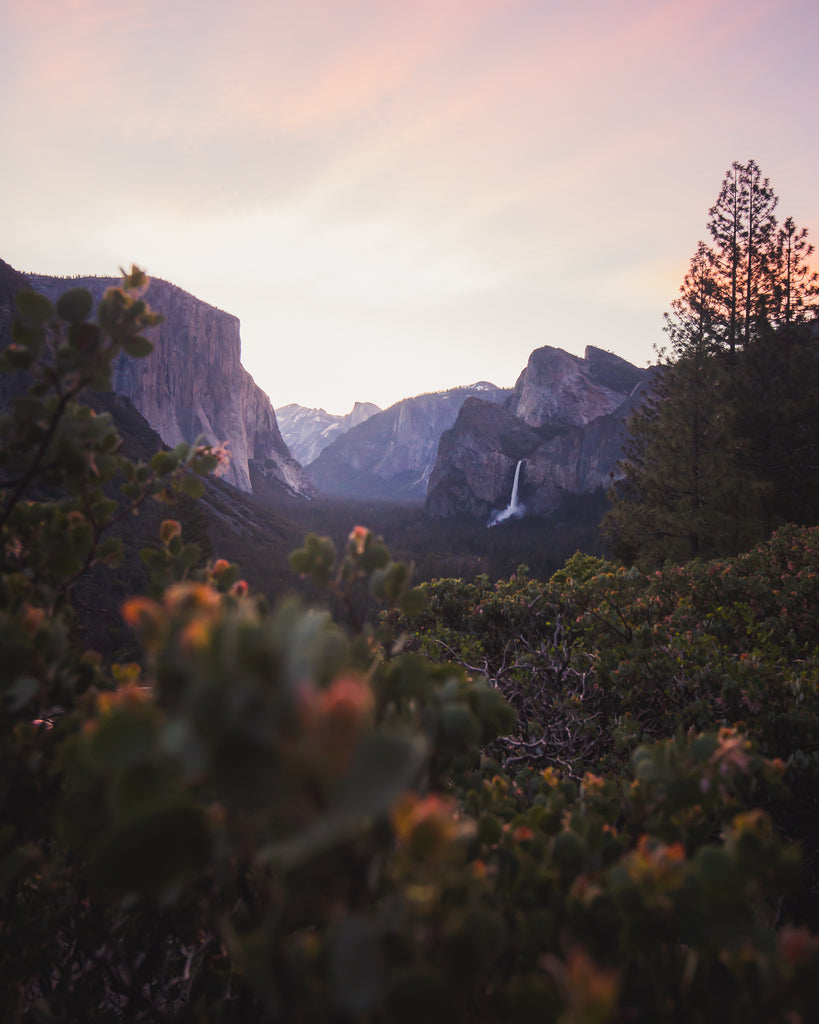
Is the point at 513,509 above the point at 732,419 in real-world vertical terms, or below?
below

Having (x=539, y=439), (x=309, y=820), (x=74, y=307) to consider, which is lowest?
(x=309, y=820)

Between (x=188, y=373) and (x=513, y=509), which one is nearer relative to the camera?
(x=188, y=373)

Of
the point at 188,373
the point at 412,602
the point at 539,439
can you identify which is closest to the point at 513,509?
the point at 539,439

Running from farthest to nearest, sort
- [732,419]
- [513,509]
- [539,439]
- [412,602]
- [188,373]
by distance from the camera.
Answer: [539,439], [513,509], [188,373], [732,419], [412,602]

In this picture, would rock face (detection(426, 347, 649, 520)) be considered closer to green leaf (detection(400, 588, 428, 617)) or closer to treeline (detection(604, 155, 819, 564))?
treeline (detection(604, 155, 819, 564))

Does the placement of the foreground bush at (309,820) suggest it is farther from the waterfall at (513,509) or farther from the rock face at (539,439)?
the waterfall at (513,509)

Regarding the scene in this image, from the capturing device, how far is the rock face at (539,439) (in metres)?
110

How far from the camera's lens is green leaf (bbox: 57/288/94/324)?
162cm

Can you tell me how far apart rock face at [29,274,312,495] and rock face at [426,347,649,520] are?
167 ft

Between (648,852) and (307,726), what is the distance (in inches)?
35.1

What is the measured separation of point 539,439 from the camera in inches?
4648

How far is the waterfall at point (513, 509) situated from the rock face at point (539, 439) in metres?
1.05

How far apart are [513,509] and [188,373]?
247 feet

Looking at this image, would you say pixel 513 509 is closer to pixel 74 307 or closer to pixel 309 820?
pixel 74 307
